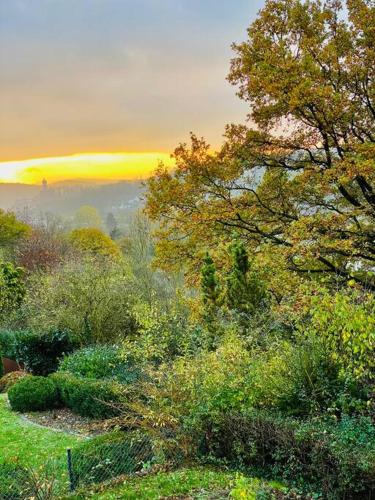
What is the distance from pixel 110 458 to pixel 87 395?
4.08 meters

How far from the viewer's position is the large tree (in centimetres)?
1152

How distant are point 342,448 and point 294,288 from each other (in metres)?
6.97

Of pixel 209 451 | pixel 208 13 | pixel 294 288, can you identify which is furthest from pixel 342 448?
pixel 208 13

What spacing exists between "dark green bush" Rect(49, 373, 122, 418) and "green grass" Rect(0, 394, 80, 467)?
893 mm

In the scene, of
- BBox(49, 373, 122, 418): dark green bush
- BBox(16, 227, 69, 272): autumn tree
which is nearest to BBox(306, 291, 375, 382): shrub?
BBox(49, 373, 122, 418): dark green bush

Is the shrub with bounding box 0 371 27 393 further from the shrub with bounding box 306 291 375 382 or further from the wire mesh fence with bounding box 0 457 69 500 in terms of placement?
the shrub with bounding box 306 291 375 382

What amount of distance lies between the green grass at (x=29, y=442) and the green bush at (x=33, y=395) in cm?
48

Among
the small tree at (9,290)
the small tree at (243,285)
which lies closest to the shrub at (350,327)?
the small tree at (243,285)

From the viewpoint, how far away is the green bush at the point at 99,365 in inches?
458

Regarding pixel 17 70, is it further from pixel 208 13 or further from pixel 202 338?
pixel 202 338

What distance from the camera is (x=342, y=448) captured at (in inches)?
214

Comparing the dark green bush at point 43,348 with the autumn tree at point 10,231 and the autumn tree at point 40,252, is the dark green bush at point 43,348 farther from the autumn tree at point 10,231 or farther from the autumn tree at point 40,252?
the autumn tree at point 10,231

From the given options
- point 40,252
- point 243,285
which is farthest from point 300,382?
point 40,252

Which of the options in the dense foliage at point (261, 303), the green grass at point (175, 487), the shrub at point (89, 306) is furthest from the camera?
the shrub at point (89, 306)
